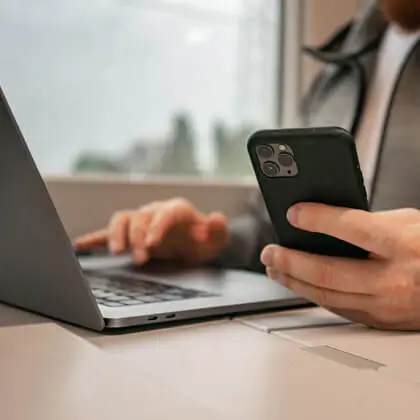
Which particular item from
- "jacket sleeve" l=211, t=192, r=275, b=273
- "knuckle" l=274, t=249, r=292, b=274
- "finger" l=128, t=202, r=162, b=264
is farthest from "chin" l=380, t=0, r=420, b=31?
"knuckle" l=274, t=249, r=292, b=274

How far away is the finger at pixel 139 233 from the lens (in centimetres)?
79

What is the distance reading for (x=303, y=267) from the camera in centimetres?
51

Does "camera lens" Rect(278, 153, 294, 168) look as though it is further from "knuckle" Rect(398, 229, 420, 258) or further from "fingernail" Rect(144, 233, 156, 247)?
"fingernail" Rect(144, 233, 156, 247)

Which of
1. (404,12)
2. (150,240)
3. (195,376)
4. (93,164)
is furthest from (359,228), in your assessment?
(93,164)

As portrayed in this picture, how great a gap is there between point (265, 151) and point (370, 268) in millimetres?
109

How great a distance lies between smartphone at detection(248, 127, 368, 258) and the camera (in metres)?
0.44

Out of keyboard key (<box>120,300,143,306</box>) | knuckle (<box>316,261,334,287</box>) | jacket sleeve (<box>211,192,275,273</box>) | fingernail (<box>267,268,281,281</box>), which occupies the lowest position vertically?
jacket sleeve (<box>211,192,275,273</box>)

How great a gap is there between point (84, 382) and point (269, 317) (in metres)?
0.21

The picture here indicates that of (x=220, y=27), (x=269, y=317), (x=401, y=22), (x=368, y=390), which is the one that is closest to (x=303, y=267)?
(x=269, y=317)

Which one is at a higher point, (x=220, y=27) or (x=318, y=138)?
(x=220, y=27)

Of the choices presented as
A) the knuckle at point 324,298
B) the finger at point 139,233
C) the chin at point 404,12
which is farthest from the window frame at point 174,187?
the knuckle at point 324,298

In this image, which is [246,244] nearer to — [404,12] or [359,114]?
[359,114]

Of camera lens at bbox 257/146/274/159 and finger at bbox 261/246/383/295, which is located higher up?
camera lens at bbox 257/146/274/159

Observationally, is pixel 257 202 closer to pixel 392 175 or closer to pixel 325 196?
pixel 392 175
